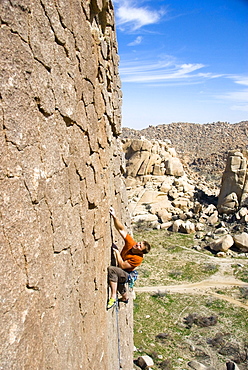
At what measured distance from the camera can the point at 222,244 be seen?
1972 cm

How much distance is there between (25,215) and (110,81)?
A: 3.76 metres

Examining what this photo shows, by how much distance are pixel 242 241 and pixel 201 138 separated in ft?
181

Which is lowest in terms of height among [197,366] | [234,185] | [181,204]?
[197,366]

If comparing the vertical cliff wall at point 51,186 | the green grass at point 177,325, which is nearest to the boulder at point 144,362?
the green grass at point 177,325

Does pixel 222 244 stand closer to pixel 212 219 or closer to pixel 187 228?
pixel 187 228

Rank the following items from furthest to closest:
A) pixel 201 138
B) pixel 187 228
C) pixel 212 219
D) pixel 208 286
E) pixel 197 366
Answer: pixel 201 138, pixel 212 219, pixel 187 228, pixel 208 286, pixel 197 366

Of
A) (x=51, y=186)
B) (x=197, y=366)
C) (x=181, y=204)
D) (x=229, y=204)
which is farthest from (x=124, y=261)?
(x=229, y=204)

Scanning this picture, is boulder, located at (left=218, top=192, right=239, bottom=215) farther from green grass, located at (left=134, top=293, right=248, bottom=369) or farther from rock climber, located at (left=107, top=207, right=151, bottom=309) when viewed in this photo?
rock climber, located at (left=107, top=207, right=151, bottom=309)

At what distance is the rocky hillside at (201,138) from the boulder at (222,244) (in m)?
30.1

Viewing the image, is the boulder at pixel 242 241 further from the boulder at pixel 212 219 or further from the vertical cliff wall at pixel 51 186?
the vertical cliff wall at pixel 51 186

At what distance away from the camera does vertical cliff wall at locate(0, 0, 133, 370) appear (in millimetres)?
2062

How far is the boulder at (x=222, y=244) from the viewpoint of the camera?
64.4 ft

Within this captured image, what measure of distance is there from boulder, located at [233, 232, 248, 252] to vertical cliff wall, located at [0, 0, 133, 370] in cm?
1709

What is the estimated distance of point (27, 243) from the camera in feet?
7.34
